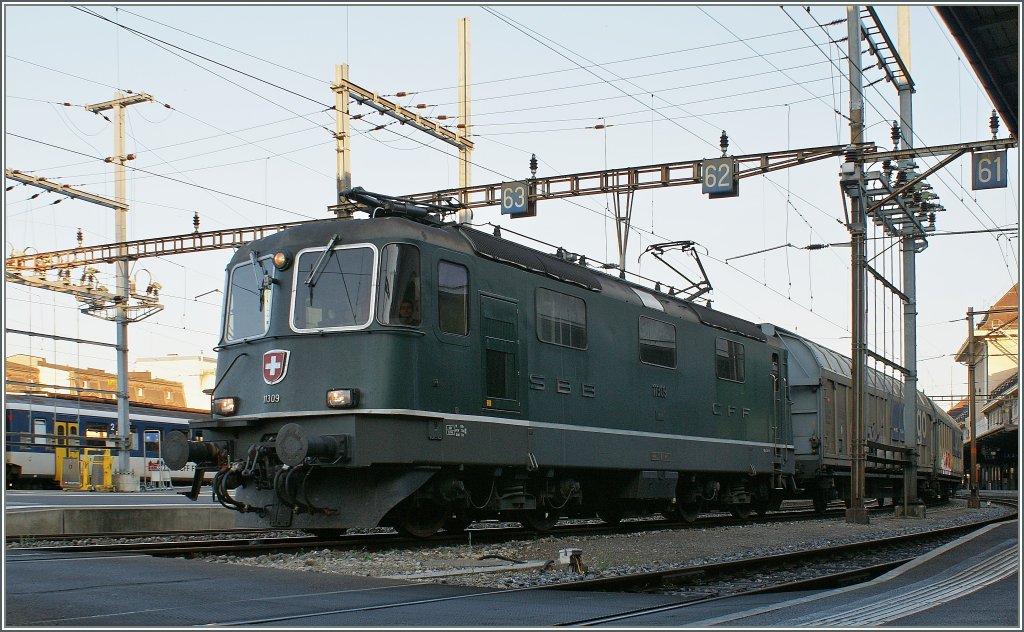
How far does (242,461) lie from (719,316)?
11.1 m

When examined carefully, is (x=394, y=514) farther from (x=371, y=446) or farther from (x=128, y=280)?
(x=128, y=280)

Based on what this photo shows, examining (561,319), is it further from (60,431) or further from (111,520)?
(60,431)

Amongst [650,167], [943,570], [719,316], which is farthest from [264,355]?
[650,167]

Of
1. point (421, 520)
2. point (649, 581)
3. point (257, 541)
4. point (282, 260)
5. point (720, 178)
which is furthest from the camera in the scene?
point (720, 178)

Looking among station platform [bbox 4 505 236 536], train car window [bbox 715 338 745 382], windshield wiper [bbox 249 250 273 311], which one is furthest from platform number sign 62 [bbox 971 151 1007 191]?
station platform [bbox 4 505 236 536]

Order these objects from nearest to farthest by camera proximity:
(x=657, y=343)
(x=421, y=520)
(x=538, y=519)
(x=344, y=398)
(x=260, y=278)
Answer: (x=344, y=398) → (x=260, y=278) → (x=421, y=520) → (x=538, y=519) → (x=657, y=343)

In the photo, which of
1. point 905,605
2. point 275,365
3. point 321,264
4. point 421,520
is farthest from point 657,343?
point 905,605

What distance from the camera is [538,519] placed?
15.1m

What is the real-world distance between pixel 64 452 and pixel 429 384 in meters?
26.8

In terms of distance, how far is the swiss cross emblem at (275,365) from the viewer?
11.9 meters

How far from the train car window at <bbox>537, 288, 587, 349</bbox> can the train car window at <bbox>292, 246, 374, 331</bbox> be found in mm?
3172

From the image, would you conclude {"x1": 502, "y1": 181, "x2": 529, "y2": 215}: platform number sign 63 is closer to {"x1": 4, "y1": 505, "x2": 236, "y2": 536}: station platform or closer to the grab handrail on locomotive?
the grab handrail on locomotive

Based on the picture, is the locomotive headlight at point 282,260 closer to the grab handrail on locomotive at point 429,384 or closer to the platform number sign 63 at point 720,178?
the grab handrail on locomotive at point 429,384

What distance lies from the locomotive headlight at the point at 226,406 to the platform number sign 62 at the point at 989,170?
48.6 feet
